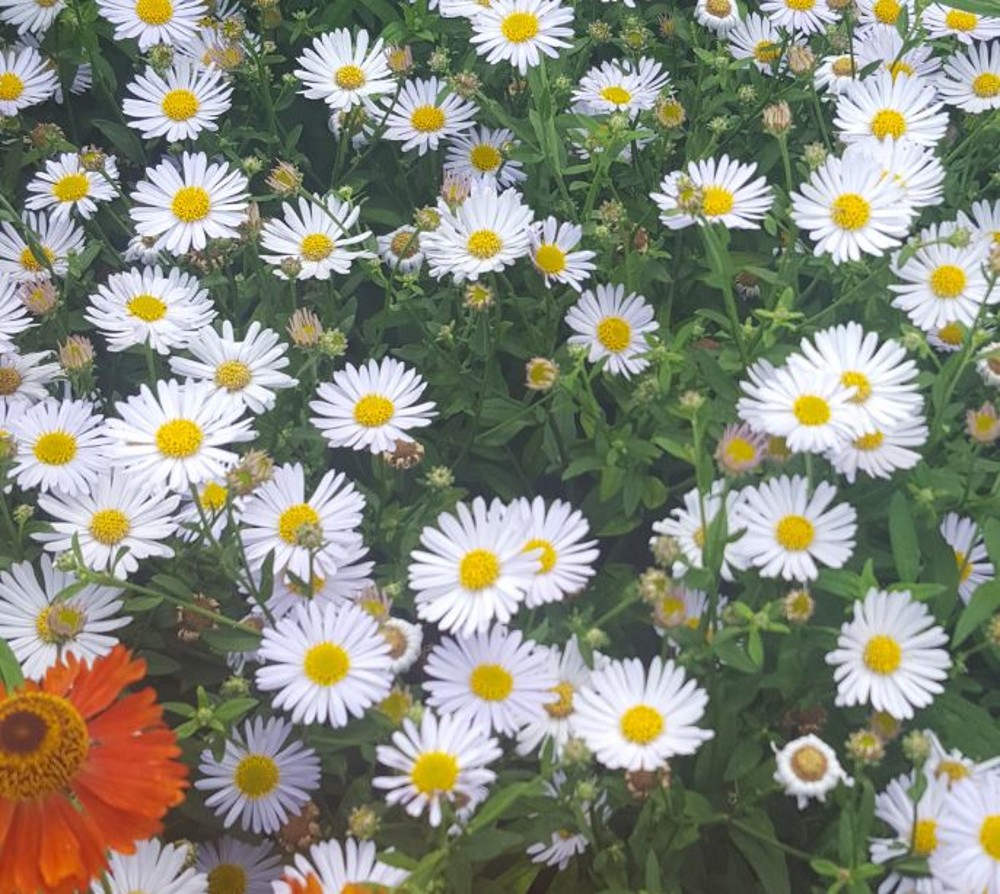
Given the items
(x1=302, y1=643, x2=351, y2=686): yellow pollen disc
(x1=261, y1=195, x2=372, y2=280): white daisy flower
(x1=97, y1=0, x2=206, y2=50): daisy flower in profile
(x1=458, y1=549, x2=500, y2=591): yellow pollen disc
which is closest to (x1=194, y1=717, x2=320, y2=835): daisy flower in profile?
(x1=302, y1=643, x2=351, y2=686): yellow pollen disc

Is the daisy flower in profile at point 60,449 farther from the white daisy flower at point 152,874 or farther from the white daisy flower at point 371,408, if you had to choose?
the white daisy flower at point 152,874

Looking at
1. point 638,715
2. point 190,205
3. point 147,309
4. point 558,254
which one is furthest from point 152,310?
point 638,715

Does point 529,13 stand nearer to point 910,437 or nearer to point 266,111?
point 266,111

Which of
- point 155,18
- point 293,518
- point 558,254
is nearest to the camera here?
point 293,518

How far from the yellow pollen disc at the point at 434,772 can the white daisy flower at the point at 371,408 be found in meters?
0.44

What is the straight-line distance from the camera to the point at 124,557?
1415mm

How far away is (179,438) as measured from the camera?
1434 mm

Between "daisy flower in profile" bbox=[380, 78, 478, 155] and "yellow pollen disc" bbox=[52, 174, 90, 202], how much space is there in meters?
0.42

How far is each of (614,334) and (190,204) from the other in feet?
1.88

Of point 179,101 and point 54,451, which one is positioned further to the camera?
point 179,101

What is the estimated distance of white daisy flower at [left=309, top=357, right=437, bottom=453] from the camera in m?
1.50

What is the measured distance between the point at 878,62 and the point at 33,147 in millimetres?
1223

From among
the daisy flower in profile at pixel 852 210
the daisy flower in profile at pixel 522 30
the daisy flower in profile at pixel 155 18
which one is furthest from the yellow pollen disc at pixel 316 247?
the daisy flower in profile at pixel 852 210

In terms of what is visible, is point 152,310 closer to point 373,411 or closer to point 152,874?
point 373,411
